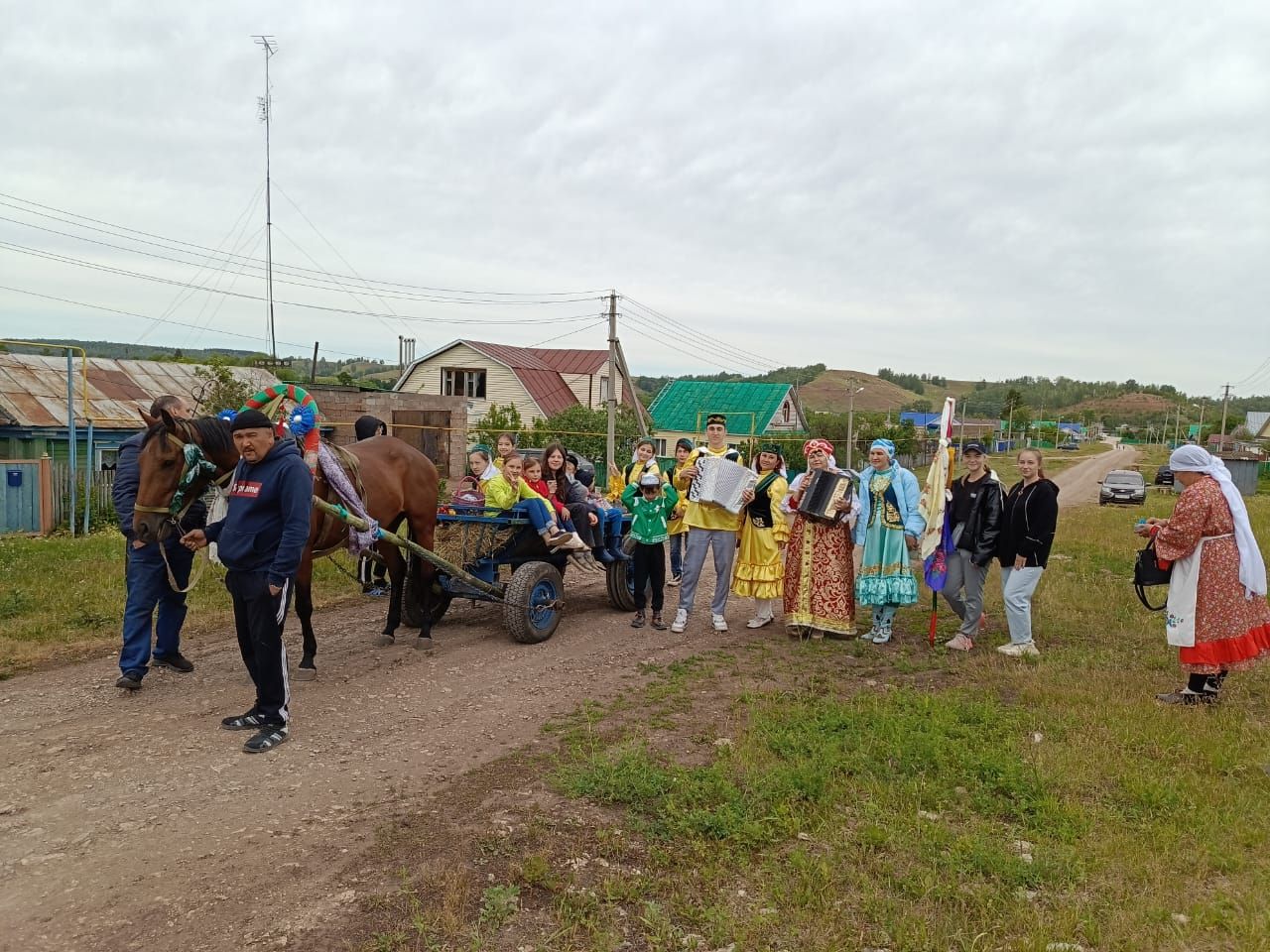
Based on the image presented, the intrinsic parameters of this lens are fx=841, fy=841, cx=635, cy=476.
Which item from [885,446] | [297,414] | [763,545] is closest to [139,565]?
[297,414]

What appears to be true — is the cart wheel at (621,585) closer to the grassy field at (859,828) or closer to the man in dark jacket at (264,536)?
the grassy field at (859,828)

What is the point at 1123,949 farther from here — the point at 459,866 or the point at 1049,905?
the point at 459,866

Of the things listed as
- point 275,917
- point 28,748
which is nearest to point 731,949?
point 275,917

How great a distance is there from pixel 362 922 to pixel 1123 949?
2.85m

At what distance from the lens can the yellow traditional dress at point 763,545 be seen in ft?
26.1

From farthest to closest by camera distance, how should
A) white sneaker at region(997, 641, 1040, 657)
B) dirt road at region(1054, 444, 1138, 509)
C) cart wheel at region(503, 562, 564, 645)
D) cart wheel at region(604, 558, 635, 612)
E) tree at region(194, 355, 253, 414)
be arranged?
dirt road at region(1054, 444, 1138, 509)
tree at region(194, 355, 253, 414)
cart wheel at region(604, 558, 635, 612)
white sneaker at region(997, 641, 1040, 657)
cart wheel at region(503, 562, 564, 645)

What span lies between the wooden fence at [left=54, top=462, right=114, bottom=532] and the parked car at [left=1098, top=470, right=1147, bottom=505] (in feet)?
92.9

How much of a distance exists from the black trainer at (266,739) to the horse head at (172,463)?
1480mm

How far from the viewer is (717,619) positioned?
8.02 metres

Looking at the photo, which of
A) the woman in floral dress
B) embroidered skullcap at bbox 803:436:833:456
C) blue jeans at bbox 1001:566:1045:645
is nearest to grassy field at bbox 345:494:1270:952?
the woman in floral dress

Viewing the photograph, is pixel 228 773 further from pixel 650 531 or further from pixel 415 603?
pixel 650 531

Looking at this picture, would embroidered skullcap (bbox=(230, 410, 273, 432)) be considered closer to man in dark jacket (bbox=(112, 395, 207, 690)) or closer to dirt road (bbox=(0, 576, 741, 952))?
man in dark jacket (bbox=(112, 395, 207, 690))

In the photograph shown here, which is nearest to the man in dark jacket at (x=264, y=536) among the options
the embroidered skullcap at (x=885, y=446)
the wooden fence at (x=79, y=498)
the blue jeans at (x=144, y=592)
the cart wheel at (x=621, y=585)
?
the blue jeans at (x=144, y=592)

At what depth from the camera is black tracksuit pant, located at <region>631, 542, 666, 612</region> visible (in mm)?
8078
